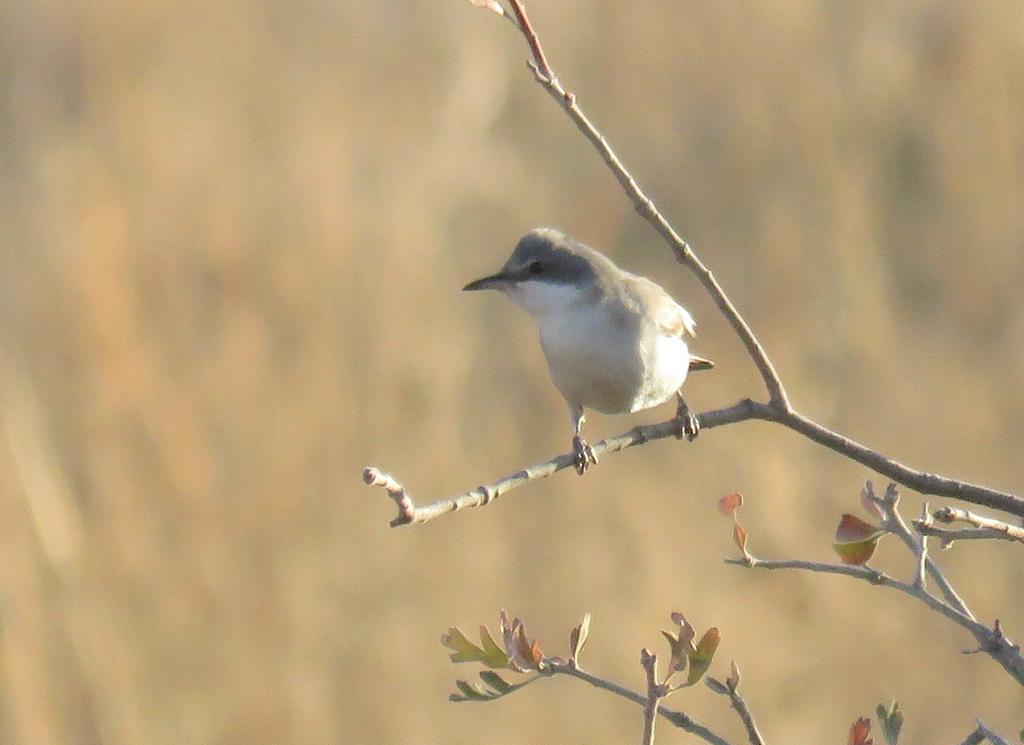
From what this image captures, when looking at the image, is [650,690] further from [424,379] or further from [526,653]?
[424,379]

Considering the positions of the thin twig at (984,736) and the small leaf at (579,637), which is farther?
the small leaf at (579,637)

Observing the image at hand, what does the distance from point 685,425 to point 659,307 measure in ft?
1.87

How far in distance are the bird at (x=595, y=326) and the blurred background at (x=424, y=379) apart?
222 cm

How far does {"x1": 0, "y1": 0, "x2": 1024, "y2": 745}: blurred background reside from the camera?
5199 mm

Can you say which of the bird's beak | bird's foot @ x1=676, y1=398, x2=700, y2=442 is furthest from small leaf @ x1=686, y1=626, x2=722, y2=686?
the bird's beak

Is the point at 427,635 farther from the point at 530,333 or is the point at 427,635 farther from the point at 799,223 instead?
the point at 799,223

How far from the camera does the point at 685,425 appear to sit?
9.55 ft

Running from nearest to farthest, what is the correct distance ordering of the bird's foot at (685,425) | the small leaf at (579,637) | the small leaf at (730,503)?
the small leaf at (579,637) < the small leaf at (730,503) < the bird's foot at (685,425)

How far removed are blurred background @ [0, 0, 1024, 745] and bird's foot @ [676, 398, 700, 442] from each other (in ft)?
7.30

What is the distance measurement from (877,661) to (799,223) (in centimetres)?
210

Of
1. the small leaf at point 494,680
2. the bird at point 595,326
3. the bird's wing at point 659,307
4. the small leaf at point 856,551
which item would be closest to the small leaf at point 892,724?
the small leaf at point 856,551

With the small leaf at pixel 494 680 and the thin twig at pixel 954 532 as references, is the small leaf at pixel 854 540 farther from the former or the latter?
the small leaf at pixel 494 680

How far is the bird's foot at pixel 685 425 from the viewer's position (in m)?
2.71

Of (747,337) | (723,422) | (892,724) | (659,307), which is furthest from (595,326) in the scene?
(892,724)
